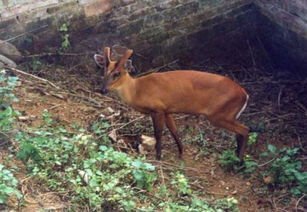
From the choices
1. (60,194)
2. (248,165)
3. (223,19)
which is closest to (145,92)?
(248,165)

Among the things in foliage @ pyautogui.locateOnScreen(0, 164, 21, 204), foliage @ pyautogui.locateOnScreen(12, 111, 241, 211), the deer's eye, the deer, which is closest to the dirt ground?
the deer

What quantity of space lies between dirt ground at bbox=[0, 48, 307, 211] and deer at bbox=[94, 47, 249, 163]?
39cm

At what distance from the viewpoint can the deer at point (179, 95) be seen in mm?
7898

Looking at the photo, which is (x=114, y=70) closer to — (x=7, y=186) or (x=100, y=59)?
(x=100, y=59)

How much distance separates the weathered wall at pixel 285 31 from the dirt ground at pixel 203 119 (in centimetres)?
31

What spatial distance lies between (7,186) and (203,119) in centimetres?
363

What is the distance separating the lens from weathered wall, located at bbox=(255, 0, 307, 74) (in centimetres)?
942

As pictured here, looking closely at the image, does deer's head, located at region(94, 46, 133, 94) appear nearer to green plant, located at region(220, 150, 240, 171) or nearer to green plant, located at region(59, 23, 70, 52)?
green plant, located at region(59, 23, 70, 52)

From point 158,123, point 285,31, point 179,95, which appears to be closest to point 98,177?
point 158,123

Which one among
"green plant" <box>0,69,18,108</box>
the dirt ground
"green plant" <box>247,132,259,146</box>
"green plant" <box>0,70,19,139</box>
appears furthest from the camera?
"green plant" <box>247,132,259,146</box>

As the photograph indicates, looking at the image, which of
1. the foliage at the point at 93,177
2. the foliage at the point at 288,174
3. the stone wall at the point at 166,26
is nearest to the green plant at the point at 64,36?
the stone wall at the point at 166,26

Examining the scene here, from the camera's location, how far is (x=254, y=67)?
10.3 meters

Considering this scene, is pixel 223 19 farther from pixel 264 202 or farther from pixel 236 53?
pixel 264 202

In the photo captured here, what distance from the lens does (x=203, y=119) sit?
9.10 m
